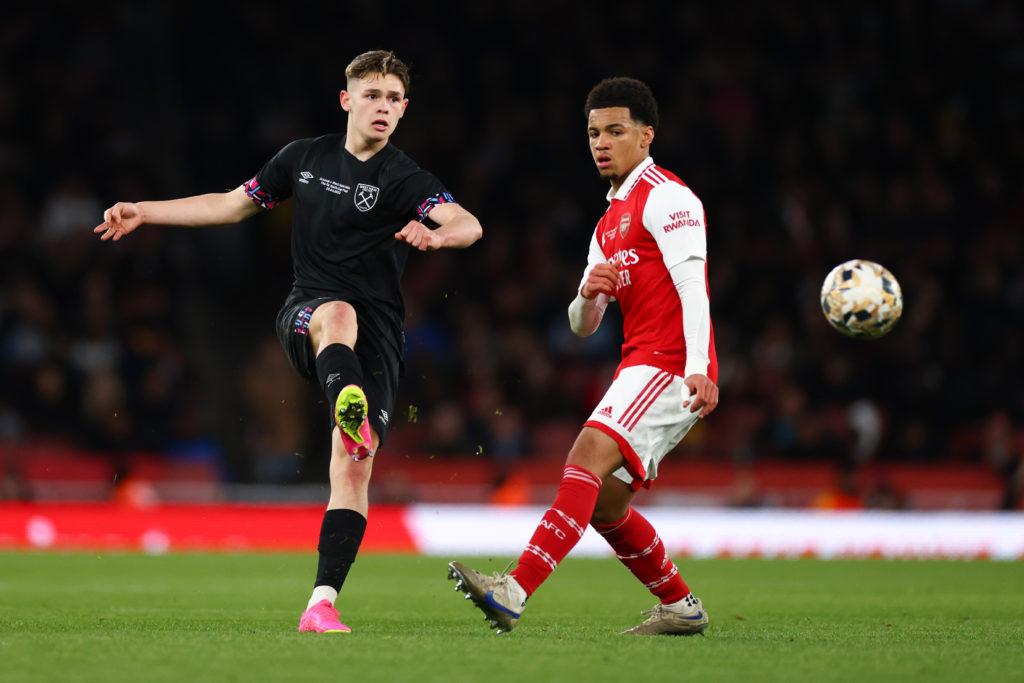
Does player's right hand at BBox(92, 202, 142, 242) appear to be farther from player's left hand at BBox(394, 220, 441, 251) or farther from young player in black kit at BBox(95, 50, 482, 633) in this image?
player's left hand at BBox(394, 220, 441, 251)

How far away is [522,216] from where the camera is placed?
16062 millimetres

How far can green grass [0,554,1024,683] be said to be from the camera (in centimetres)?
384

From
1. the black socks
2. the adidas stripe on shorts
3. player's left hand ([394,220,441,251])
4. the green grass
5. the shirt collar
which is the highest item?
the shirt collar

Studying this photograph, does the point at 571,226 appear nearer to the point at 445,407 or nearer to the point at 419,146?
the point at 419,146

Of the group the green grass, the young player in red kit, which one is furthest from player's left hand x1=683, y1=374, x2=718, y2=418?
the green grass

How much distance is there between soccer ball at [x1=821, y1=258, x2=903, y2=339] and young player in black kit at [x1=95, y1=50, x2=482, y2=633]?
6.17 ft

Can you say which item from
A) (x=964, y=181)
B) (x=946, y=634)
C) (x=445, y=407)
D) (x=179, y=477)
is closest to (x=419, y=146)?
(x=445, y=407)

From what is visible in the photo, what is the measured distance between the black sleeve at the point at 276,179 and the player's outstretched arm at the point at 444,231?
2.19ft

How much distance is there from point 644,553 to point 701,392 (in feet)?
2.84

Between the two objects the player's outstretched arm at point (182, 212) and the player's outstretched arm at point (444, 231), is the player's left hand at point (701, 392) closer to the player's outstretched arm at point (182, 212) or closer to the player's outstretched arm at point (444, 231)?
the player's outstretched arm at point (444, 231)

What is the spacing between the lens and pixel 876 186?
53.3 feet

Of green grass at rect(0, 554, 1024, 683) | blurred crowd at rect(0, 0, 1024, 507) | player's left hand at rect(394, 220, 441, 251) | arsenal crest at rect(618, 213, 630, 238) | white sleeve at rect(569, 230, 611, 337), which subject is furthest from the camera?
blurred crowd at rect(0, 0, 1024, 507)

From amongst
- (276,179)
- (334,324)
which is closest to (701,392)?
(334,324)

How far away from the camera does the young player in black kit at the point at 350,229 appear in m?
5.04
